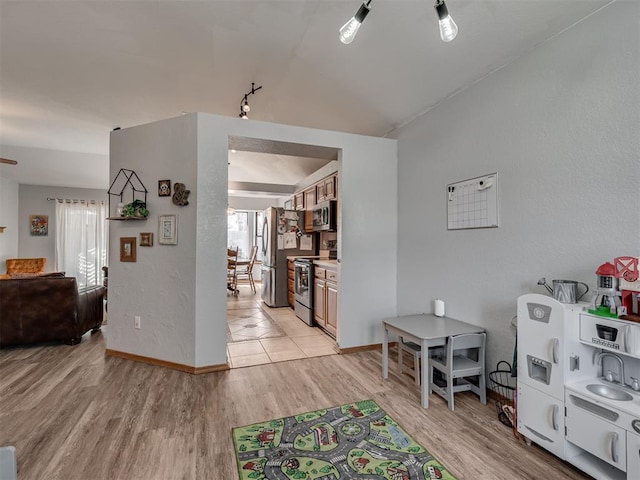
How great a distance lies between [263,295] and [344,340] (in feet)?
10.7

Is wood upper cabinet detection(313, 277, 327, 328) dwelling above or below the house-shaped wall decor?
below

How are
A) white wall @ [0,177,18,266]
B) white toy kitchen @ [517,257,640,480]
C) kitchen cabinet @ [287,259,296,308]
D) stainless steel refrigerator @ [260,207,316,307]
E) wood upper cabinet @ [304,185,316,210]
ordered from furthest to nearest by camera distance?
white wall @ [0,177,18,266] → stainless steel refrigerator @ [260,207,316,307] → kitchen cabinet @ [287,259,296,308] → wood upper cabinet @ [304,185,316,210] → white toy kitchen @ [517,257,640,480]

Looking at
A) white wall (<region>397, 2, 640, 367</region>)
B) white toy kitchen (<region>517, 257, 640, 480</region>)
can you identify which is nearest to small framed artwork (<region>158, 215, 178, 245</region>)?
white wall (<region>397, 2, 640, 367</region>)

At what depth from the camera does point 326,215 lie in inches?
181

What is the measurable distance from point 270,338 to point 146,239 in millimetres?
1872

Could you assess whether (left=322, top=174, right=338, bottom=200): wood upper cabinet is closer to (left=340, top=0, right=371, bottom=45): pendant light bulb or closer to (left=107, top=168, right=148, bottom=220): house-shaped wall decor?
(left=107, top=168, right=148, bottom=220): house-shaped wall decor

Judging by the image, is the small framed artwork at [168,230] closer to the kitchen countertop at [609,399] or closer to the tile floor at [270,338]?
the tile floor at [270,338]

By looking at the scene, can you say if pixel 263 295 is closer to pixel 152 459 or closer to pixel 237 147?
pixel 237 147

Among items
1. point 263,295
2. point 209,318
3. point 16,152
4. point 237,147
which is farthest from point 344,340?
point 16,152

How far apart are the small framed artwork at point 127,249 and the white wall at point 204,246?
0.23 feet

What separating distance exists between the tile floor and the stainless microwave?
1.51 meters

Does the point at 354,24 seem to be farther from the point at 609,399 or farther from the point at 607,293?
A: the point at 609,399

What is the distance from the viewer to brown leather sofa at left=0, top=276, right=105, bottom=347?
340 centimetres

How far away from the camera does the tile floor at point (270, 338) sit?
3320mm
